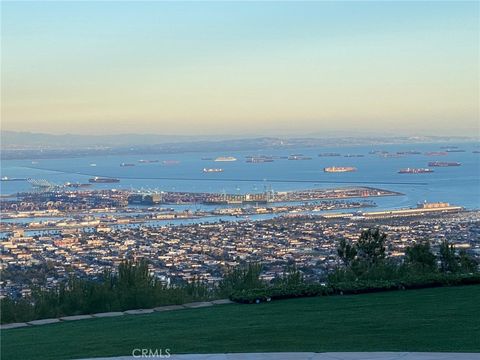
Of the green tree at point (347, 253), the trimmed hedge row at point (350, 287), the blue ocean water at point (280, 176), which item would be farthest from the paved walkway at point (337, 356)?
the blue ocean water at point (280, 176)

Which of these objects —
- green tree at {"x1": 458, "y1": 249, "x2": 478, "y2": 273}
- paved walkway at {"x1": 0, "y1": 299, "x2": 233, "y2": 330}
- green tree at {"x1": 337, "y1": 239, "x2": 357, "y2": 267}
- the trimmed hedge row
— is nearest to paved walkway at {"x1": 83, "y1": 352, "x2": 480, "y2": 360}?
paved walkway at {"x1": 0, "y1": 299, "x2": 233, "y2": 330}

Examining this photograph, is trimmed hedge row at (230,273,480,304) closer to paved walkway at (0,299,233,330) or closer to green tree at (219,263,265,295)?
paved walkway at (0,299,233,330)

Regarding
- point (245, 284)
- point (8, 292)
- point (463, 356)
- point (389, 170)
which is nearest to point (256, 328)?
point (463, 356)

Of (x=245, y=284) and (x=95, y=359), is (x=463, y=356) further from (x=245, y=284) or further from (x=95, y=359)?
(x=245, y=284)

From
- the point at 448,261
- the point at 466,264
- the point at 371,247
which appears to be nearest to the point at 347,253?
the point at 371,247
